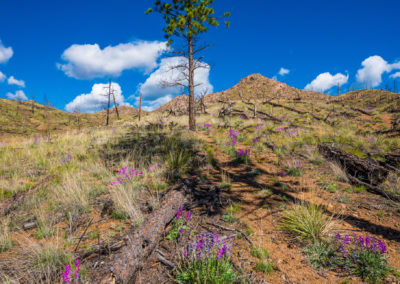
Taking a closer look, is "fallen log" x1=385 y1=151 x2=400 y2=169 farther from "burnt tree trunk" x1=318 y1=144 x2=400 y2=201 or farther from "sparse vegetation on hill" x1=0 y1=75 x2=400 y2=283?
"burnt tree trunk" x1=318 y1=144 x2=400 y2=201

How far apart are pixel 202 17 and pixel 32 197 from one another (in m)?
12.0

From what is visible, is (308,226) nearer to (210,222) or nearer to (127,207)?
(210,222)

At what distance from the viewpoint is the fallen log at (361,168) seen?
4.17 m

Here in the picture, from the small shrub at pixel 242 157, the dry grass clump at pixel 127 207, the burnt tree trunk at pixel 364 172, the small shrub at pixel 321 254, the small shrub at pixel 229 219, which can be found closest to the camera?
the small shrub at pixel 321 254

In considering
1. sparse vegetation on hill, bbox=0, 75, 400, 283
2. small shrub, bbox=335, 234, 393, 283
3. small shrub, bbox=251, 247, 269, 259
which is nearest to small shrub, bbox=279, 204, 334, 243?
sparse vegetation on hill, bbox=0, 75, 400, 283

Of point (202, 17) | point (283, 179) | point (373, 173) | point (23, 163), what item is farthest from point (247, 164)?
point (202, 17)

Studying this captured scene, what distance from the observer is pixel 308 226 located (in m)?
2.67

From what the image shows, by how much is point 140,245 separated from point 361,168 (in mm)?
5276

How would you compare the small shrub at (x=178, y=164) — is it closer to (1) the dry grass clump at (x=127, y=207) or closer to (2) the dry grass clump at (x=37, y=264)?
(1) the dry grass clump at (x=127, y=207)

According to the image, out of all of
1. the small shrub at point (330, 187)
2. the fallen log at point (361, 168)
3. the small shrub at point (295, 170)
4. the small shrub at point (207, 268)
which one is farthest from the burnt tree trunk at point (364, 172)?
the small shrub at point (207, 268)

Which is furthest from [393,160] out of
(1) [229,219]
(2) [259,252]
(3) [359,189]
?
(2) [259,252]

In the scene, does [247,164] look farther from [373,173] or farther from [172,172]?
[373,173]

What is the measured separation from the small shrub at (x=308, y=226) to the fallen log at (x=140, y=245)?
6.13ft

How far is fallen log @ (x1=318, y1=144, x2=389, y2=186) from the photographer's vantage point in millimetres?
4172
